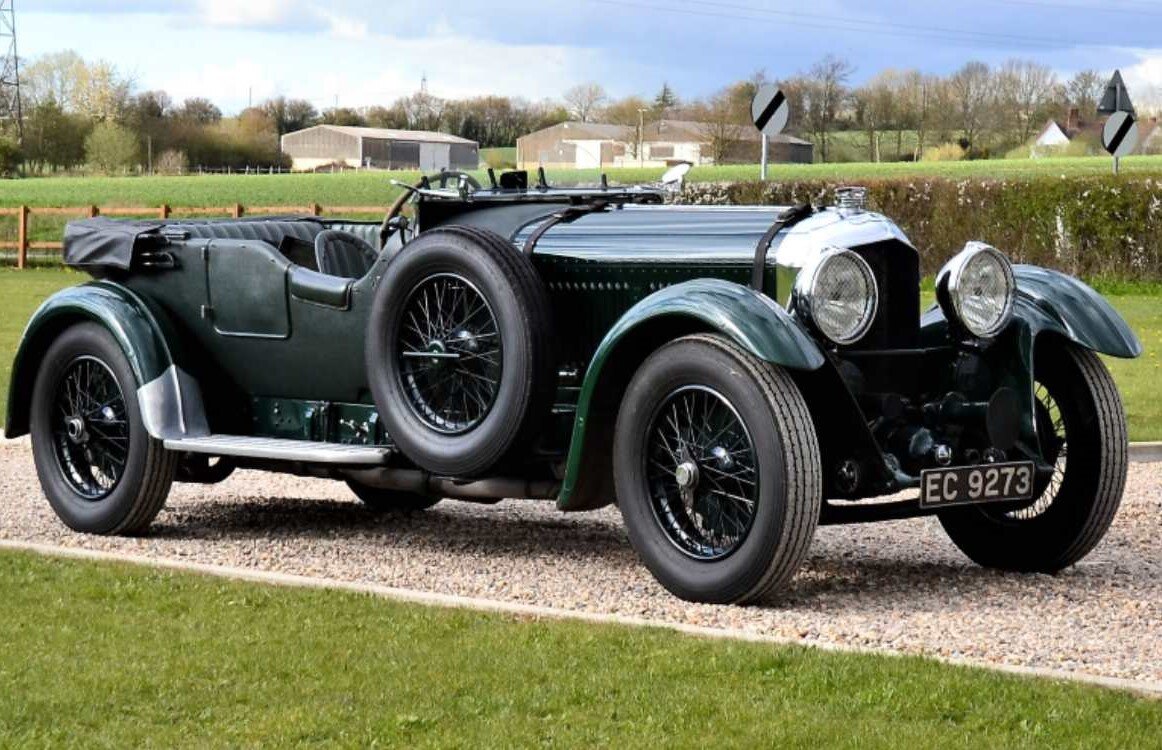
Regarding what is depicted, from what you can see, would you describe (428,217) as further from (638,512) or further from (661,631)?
(661,631)

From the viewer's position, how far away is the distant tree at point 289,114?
97.3m

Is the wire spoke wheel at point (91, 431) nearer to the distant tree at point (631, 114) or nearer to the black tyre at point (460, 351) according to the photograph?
the black tyre at point (460, 351)

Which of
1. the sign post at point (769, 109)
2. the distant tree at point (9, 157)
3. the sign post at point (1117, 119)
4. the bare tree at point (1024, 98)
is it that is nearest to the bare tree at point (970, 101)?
the bare tree at point (1024, 98)

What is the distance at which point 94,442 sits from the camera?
348 inches

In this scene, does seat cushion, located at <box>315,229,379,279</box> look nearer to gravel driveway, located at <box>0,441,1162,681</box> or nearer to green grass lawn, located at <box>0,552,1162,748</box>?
gravel driveway, located at <box>0,441,1162,681</box>

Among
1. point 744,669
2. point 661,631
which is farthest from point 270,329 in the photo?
point 744,669

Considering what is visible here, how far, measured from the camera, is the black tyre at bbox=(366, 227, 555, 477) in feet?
24.2

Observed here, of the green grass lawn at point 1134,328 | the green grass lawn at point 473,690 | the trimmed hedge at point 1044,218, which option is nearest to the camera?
the green grass lawn at point 473,690

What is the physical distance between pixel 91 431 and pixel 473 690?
3.91 meters

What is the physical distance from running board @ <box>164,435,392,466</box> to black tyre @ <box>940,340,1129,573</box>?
233 centimetres

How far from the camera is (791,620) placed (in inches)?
259

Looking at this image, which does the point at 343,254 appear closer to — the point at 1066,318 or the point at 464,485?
the point at 464,485

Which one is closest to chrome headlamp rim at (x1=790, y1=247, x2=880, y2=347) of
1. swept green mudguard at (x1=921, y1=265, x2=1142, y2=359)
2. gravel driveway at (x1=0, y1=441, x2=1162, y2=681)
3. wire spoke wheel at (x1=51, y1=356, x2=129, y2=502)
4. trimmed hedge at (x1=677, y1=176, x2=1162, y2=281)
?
swept green mudguard at (x1=921, y1=265, x2=1142, y2=359)

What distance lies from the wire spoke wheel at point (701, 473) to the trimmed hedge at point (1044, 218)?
18687 mm
